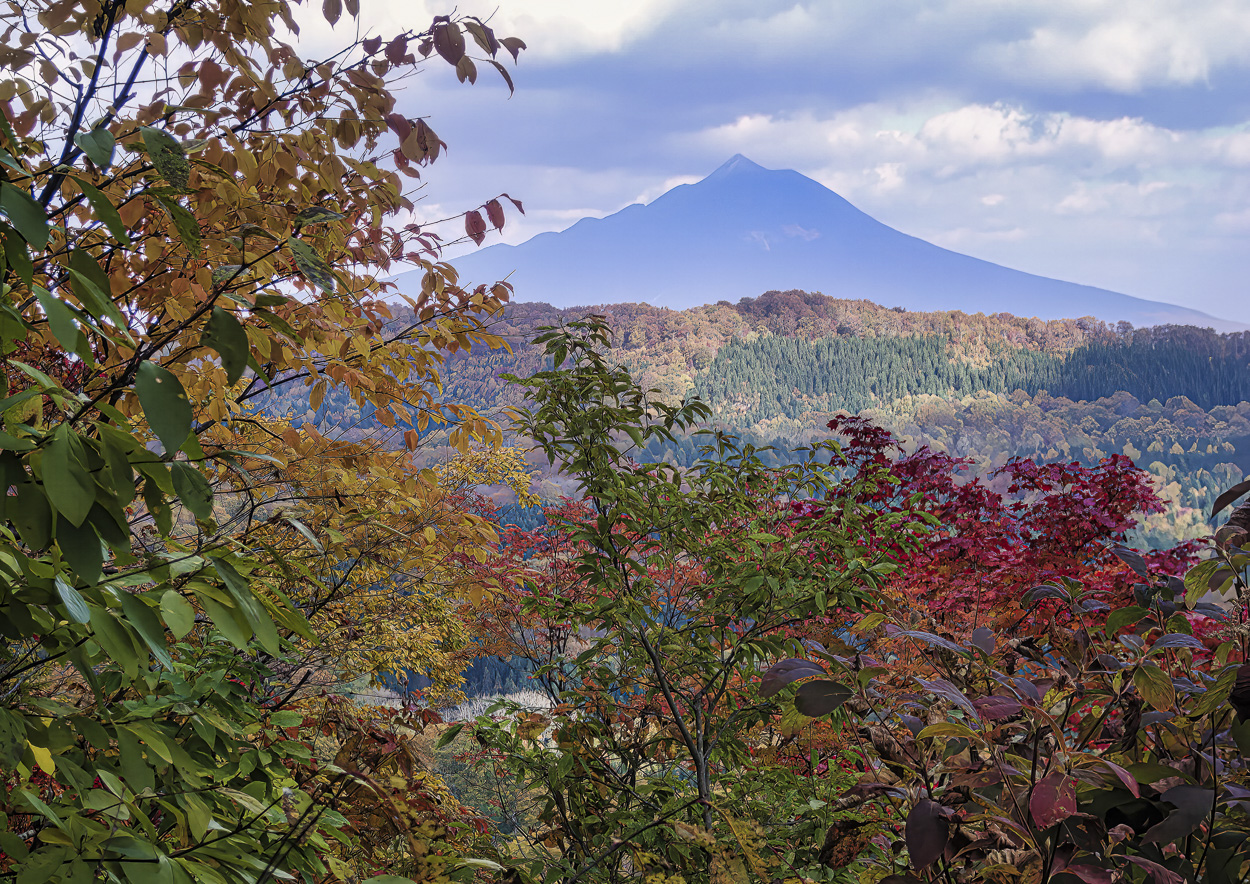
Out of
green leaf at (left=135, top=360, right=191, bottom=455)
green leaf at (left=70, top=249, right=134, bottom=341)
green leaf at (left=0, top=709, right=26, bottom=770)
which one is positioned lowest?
green leaf at (left=0, top=709, right=26, bottom=770)

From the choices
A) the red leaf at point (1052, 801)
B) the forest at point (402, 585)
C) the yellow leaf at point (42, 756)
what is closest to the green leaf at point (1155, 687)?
the forest at point (402, 585)

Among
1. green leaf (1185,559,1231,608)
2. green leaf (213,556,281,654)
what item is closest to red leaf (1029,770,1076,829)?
green leaf (1185,559,1231,608)

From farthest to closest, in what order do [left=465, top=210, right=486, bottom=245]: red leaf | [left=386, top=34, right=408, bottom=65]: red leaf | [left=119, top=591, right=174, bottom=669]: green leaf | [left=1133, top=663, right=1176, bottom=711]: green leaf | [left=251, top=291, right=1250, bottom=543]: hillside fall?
1. [left=251, top=291, right=1250, bottom=543]: hillside
2. [left=465, top=210, right=486, bottom=245]: red leaf
3. [left=386, top=34, right=408, bottom=65]: red leaf
4. [left=1133, top=663, right=1176, bottom=711]: green leaf
5. [left=119, top=591, right=174, bottom=669]: green leaf

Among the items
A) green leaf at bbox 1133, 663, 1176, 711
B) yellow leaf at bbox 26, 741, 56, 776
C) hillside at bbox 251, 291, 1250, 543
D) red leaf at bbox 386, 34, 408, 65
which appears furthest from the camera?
hillside at bbox 251, 291, 1250, 543

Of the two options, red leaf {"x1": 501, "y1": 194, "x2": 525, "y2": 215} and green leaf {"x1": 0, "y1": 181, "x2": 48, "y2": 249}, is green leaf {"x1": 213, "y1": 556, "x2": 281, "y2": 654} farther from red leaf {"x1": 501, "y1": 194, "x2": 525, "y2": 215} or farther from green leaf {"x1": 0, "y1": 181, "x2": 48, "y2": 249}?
red leaf {"x1": 501, "y1": 194, "x2": 525, "y2": 215}

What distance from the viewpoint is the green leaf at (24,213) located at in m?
0.62

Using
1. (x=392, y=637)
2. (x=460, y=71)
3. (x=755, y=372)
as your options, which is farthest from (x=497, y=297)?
(x=755, y=372)

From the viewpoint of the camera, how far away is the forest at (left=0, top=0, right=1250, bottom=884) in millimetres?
780

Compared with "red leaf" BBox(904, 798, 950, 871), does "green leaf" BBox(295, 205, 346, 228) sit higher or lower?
higher

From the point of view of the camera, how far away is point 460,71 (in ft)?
5.68

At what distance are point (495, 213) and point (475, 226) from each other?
0.25 feet

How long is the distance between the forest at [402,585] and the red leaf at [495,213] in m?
0.06

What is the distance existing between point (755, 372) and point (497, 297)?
30.3m

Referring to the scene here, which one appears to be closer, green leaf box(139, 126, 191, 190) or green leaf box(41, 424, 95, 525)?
green leaf box(41, 424, 95, 525)
